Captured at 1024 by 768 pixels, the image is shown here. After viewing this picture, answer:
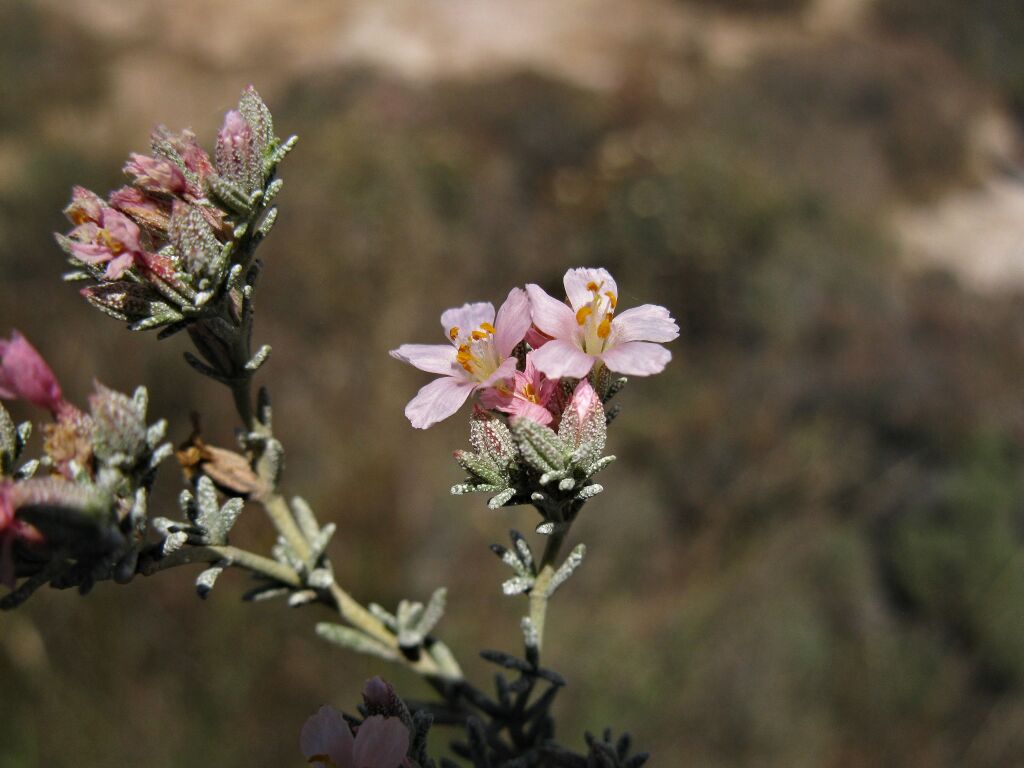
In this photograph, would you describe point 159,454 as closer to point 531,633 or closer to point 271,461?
point 271,461

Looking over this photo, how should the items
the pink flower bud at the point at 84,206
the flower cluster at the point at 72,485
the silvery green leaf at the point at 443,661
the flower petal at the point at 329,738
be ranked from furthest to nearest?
the silvery green leaf at the point at 443,661 → the pink flower bud at the point at 84,206 → the flower petal at the point at 329,738 → the flower cluster at the point at 72,485

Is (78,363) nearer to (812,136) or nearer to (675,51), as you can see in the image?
(812,136)

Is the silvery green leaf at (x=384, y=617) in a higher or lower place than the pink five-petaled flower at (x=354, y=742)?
higher

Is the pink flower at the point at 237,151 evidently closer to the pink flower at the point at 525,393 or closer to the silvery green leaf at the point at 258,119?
the silvery green leaf at the point at 258,119

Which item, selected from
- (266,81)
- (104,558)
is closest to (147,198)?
(104,558)

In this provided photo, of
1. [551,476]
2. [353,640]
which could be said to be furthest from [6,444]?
[551,476]

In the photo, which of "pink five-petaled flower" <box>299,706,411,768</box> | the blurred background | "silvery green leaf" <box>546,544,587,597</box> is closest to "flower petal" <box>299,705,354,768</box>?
"pink five-petaled flower" <box>299,706,411,768</box>

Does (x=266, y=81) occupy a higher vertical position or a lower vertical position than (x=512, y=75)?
lower

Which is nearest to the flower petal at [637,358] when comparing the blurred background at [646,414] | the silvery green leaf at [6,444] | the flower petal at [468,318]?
the flower petal at [468,318]
